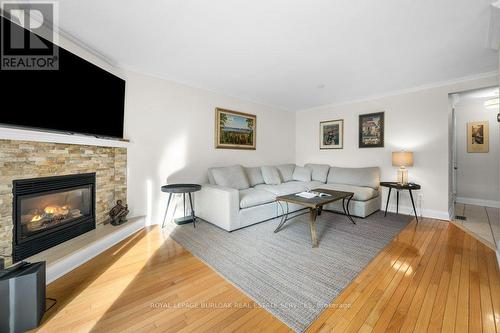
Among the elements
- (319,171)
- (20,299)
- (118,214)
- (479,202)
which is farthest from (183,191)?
(479,202)

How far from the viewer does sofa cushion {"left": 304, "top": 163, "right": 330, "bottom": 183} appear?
465 centimetres

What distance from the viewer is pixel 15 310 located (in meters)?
1.21

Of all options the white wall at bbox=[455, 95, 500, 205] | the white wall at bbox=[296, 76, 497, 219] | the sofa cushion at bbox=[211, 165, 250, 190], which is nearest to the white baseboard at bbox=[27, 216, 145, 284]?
the sofa cushion at bbox=[211, 165, 250, 190]

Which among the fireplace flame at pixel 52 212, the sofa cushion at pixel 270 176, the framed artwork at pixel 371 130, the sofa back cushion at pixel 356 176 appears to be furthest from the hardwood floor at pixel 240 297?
the framed artwork at pixel 371 130

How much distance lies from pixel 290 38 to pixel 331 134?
3.19m

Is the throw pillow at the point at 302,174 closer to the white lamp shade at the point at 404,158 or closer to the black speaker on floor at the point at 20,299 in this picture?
the white lamp shade at the point at 404,158

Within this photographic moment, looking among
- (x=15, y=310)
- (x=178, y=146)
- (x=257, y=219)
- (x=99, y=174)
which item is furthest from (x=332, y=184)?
(x=15, y=310)

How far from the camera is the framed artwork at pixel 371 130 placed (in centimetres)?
414

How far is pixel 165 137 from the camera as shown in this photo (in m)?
3.23

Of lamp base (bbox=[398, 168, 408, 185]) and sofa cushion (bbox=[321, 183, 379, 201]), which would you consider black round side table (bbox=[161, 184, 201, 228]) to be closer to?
sofa cushion (bbox=[321, 183, 379, 201])

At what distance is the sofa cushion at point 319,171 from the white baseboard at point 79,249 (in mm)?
3793

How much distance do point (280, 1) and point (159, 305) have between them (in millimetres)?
2553

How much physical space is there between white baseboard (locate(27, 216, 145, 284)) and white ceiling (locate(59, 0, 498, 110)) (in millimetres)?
2178

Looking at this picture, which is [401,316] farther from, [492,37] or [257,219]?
[492,37]
